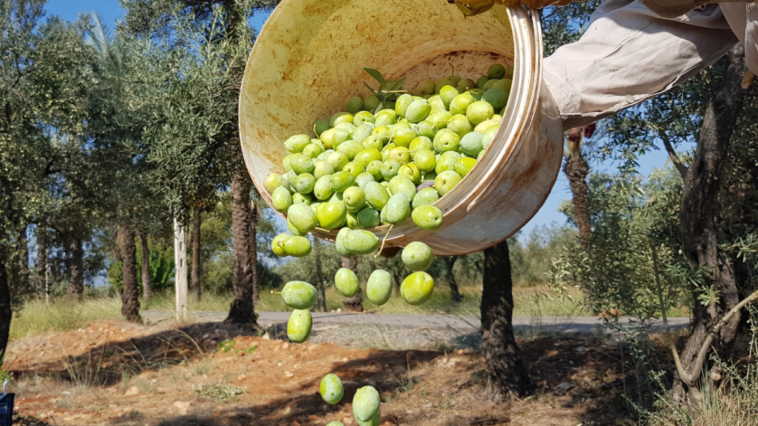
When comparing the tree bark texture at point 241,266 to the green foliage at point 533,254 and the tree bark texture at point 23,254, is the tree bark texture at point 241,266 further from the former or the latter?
the green foliage at point 533,254

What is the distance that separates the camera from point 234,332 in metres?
9.05

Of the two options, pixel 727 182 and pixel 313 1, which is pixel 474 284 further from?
pixel 313 1

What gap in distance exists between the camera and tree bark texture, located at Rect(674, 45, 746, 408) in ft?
11.5

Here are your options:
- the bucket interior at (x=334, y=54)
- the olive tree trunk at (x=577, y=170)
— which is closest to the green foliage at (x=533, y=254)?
the olive tree trunk at (x=577, y=170)

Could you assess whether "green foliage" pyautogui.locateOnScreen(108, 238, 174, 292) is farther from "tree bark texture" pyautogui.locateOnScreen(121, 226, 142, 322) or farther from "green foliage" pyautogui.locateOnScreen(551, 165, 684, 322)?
"green foliage" pyautogui.locateOnScreen(551, 165, 684, 322)

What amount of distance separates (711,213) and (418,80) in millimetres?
2402

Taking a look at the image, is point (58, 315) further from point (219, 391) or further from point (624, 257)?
point (624, 257)

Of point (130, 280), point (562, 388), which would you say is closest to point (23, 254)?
point (130, 280)

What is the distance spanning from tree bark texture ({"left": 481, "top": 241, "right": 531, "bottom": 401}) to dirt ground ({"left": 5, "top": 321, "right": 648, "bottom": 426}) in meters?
0.15

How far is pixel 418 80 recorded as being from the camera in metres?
2.36

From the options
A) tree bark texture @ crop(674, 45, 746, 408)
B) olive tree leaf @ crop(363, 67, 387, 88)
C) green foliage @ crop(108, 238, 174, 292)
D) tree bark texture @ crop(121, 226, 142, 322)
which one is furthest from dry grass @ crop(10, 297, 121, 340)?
tree bark texture @ crop(674, 45, 746, 408)

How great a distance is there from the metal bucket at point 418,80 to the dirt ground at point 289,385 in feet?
10.9

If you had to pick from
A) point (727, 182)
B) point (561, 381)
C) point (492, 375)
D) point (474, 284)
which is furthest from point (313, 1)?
point (474, 284)

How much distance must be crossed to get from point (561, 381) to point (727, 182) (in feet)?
7.79
